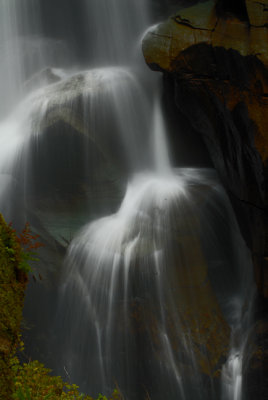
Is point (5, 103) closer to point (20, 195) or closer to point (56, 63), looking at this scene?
point (56, 63)

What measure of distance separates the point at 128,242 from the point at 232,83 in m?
3.45

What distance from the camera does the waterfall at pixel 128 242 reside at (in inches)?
279

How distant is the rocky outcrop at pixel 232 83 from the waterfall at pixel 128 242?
1.03 m

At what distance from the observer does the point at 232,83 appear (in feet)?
21.8

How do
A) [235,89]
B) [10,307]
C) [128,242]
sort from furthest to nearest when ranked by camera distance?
[128,242] → [235,89] → [10,307]

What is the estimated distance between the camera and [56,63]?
14.5 meters

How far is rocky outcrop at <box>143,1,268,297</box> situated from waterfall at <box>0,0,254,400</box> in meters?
1.03

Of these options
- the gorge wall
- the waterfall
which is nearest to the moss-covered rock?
the gorge wall

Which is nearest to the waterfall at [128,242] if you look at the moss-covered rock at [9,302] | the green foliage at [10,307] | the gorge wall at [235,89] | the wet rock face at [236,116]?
the gorge wall at [235,89]

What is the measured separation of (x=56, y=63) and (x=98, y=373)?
11.0 meters

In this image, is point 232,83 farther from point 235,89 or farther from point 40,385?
point 40,385

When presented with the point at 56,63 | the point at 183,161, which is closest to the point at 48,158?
the point at 183,161

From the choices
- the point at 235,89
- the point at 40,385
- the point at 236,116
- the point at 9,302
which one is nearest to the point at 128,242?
the point at 236,116

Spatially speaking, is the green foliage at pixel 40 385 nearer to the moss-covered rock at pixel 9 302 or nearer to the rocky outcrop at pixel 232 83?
the moss-covered rock at pixel 9 302
